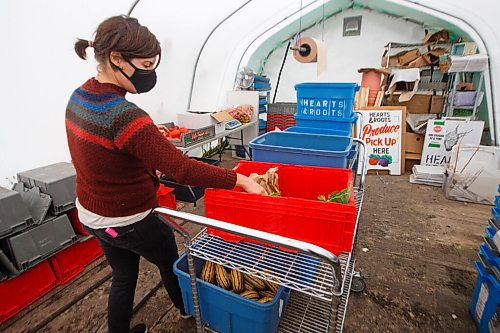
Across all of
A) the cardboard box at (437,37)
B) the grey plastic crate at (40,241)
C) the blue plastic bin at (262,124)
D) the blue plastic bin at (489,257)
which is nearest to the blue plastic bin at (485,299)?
the blue plastic bin at (489,257)

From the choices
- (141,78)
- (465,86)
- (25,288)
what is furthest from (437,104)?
(25,288)

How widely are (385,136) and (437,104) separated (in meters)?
0.98

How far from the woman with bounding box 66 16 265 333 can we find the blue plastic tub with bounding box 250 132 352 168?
0.53 meters

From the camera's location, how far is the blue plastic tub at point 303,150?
1.44m

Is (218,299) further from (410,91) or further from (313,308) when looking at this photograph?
(410,91)

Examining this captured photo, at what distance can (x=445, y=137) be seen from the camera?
3719 mm

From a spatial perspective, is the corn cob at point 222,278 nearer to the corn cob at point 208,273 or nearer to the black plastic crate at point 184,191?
the corn cob at point 208,273

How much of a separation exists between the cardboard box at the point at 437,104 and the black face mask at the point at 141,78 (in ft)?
15.0

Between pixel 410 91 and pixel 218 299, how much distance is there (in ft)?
14.7

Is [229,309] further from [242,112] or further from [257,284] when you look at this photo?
[242,112]

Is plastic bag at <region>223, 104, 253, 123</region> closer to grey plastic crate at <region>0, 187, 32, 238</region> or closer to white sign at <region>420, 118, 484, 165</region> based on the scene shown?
white sign at <region>420, 118, 484, 165</region>

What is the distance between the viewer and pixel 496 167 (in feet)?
10.0

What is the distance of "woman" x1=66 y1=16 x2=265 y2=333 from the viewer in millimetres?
853

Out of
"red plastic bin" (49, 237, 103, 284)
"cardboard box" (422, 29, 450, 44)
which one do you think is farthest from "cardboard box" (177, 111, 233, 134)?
"cardboard box" (422, 29, 450, 44)
